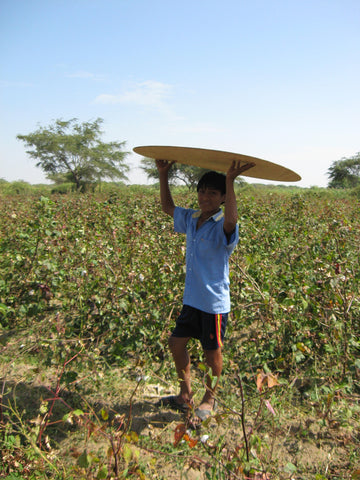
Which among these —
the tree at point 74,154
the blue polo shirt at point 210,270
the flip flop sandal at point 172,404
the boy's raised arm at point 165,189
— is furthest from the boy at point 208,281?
the tree at point 74,154

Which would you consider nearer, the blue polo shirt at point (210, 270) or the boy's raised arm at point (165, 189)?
the blue polo shirt at point (210, 270)

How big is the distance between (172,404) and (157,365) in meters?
0.49

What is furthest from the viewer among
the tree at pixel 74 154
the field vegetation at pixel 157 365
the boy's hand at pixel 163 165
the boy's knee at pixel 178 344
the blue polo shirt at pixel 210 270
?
the tree at pixel 74 154

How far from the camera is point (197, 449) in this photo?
5.85ft

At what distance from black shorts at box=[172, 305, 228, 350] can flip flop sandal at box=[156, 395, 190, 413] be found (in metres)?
0.43

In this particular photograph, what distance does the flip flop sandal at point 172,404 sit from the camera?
7.06ft

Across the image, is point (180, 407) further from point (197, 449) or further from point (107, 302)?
point (107, 302)

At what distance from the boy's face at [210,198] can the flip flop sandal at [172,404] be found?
1.13 m

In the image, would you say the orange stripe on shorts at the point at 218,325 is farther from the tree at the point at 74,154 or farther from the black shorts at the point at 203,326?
the tree at the point at 74,154

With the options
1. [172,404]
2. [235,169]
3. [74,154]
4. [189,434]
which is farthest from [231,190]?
[74,154]

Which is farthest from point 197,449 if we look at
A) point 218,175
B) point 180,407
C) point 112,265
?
point 112,265

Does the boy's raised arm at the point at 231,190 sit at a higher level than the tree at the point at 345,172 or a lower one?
lower

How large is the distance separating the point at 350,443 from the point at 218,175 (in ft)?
4.89

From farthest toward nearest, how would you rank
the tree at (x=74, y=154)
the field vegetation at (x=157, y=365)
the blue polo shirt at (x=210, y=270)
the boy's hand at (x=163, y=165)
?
the tree at (x=74, y=154) → the boy's hand at (x=163, y=165) → the blue polo shirt at (x=210, y=270) → the field vegetation at (x=157, y=365)
